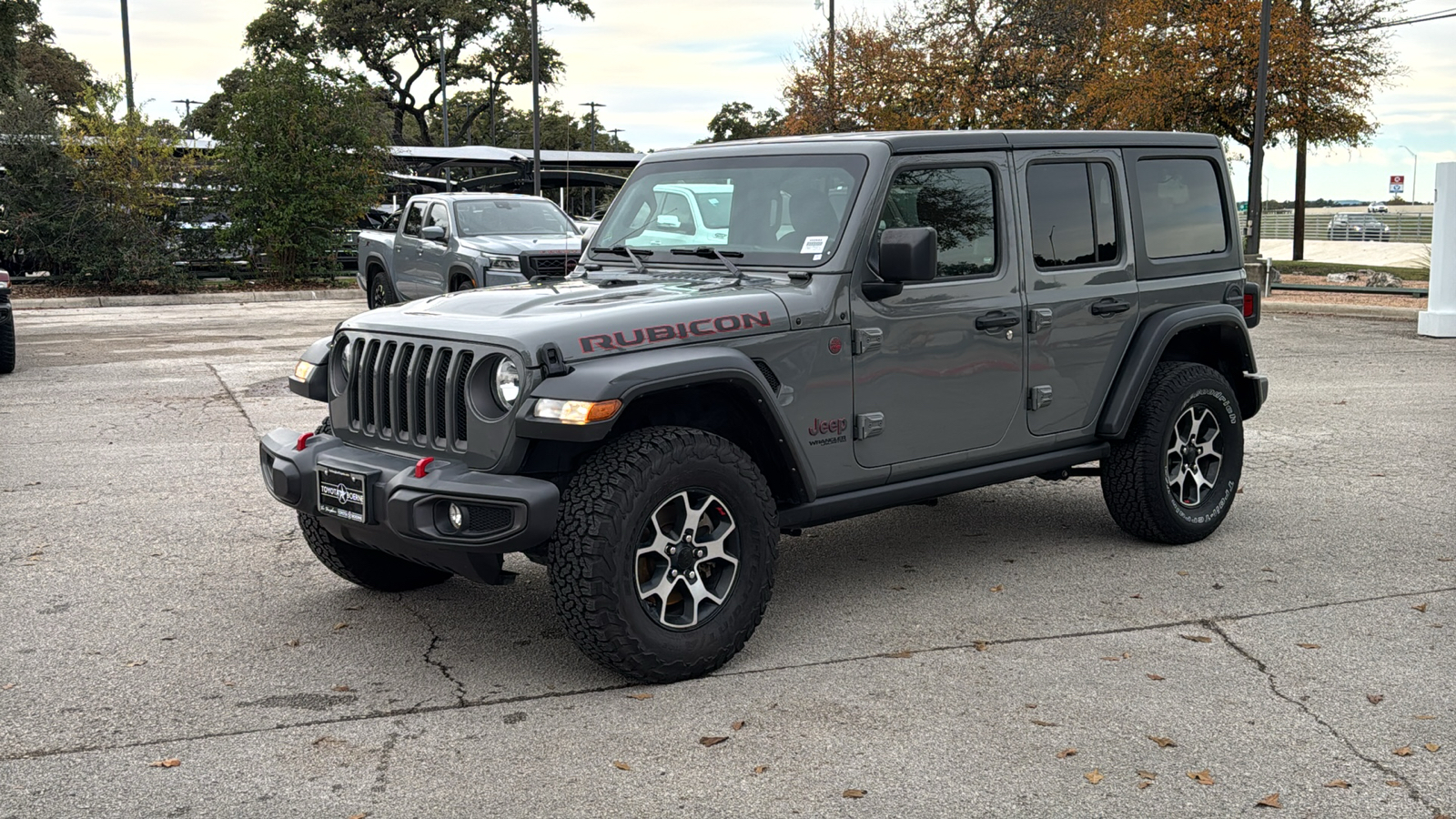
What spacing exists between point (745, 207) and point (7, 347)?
33.6 feet

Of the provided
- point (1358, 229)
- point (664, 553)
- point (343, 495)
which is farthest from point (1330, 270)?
point (1358, 229)

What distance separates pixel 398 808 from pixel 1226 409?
4519mm

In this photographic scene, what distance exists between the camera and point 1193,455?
6.58 m

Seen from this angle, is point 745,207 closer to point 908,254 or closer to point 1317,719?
point 908,254

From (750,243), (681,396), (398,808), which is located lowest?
(398,808)

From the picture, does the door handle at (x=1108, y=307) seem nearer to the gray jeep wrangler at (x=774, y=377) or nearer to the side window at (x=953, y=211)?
the gray jeep wrangler at (x=774, y=377)

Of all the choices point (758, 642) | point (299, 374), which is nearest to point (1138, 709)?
point (758, 642)

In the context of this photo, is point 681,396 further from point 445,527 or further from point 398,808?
point 398,808

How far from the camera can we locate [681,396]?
194 inches

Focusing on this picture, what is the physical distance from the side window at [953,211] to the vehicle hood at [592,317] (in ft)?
2.51

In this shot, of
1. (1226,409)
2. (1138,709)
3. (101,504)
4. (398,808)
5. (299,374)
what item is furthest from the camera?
(101,504)

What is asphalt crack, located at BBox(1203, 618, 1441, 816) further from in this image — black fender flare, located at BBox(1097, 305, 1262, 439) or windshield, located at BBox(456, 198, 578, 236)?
windshield, located at BBox(456, 198, 578, 236)

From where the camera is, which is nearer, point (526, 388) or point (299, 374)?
point (526, 388)

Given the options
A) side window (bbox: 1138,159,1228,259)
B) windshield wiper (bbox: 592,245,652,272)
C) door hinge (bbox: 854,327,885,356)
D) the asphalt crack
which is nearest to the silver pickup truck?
windshield wiper (bbox: 592,245,652,272)
